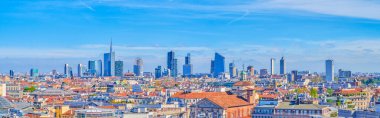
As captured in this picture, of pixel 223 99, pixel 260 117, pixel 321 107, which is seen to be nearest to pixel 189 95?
pixel 223 99

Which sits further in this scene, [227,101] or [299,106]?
[227,101]

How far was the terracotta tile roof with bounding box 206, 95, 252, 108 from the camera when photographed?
3889 inches

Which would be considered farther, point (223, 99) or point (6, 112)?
point (223, 99)

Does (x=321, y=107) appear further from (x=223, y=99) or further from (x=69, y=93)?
(x=69, y=93)

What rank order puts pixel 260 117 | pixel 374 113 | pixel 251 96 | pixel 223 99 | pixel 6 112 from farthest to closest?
pixel 251 96 < pixel 223 99 < pixel 260 117 < pixel 374 113 < pixel 6 112

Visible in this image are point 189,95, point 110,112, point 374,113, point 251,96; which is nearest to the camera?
point 110,112

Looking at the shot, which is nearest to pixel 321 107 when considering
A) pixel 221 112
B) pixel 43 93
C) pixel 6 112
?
pixel 221 112

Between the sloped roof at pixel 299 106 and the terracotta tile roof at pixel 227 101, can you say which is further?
the terracotta tile roof at pixel 227 101

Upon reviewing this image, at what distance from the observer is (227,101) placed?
101 m

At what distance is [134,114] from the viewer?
7912cm

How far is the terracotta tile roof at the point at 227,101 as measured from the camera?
9877cm

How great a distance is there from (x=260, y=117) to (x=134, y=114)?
75.1 feet

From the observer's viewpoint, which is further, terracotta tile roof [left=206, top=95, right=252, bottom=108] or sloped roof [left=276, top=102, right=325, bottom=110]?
terracotta tile roof [left=206, top=95, right=252, bottom=108]

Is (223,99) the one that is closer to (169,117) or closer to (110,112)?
(169,117)
